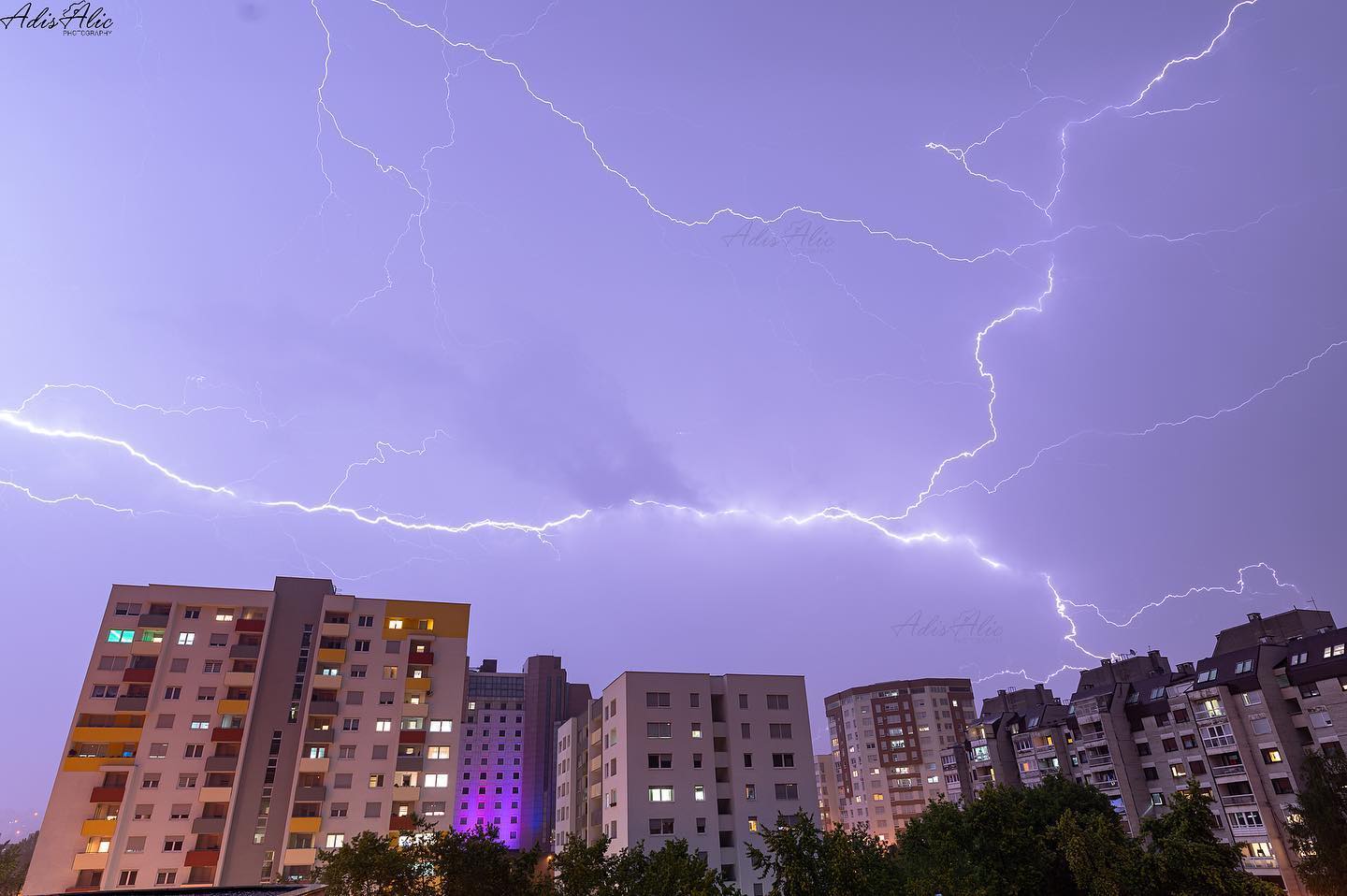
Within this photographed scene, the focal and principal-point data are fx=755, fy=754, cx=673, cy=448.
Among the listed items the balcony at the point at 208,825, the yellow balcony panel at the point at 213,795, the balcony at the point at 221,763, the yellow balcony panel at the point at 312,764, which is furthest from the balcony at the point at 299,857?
the balcony at the point at 221,763

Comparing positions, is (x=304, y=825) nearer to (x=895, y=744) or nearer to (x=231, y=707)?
(x=231, y=707)

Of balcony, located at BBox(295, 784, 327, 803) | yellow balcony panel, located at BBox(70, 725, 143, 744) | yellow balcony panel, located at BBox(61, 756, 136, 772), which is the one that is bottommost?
balcony, located at BBox(295, 784, 327, 803)

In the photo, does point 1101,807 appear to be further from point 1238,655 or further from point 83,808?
point 83,808

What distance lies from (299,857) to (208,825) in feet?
24.7

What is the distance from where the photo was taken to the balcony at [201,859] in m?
55.9

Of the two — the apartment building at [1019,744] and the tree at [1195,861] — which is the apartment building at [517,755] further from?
the tree at [1195,861]

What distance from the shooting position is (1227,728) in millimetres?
61656

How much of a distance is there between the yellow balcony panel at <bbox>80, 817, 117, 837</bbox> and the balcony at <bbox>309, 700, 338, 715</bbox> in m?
14.5

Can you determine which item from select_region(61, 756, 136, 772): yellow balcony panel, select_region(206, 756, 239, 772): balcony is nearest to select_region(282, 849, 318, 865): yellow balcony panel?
select_region(206, 756, 239, 772): balcony

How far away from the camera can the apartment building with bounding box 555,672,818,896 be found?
56594 mm

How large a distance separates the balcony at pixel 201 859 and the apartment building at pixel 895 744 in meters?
98.5

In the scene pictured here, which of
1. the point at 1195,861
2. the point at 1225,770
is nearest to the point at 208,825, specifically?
the point at 1195,861

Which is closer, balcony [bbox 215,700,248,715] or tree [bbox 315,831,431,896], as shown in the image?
tree [bbox 315,831,431,896]

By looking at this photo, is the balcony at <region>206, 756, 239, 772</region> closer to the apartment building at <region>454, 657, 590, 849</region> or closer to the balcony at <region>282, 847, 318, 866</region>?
the balcony at <region>282, 847, 318, 866</region>
